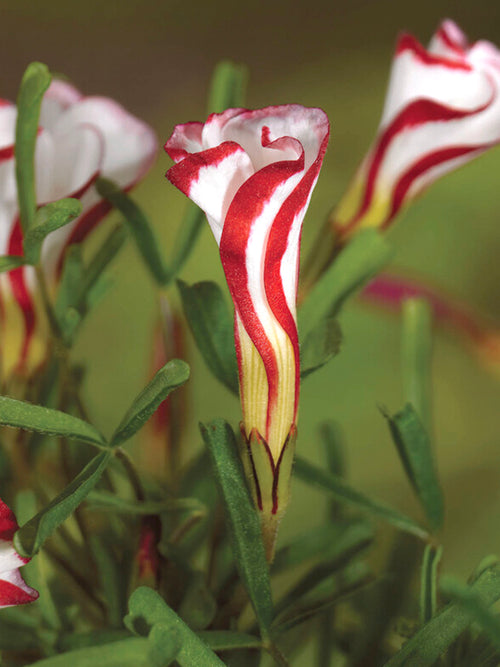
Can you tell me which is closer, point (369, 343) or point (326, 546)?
point (326, 546)

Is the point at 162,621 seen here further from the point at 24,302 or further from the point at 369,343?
the point at 369,343

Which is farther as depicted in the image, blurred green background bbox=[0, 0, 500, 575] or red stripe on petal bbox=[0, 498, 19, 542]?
blurred green background bbox=[0, 0, 500, 575]

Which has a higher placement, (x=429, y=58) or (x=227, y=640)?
(x=429, y=58)

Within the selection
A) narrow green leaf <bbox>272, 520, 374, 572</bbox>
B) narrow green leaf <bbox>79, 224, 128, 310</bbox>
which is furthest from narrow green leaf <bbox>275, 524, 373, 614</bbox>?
narrow green leaf <bbox>79, 224, 128, 310</bbox>

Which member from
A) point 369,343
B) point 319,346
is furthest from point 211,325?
point 369,343

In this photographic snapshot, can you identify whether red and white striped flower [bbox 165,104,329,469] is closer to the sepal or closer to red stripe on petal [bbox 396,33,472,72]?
the sepal

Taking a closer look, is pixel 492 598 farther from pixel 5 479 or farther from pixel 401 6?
pixel 401 6

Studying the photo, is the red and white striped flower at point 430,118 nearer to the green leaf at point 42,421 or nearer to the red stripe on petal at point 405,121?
the red stripe on petal at point 405,121

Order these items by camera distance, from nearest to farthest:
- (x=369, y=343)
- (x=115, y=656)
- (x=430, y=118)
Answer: (x=115, y=656), (x=430, y=118), (x=369, y=343)
